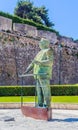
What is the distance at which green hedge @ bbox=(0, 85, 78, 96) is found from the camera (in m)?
19.8

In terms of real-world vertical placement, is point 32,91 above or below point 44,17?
below

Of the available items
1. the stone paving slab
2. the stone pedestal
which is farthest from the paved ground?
the stone paving slab

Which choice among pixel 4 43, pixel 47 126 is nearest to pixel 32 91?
pixel 4 43

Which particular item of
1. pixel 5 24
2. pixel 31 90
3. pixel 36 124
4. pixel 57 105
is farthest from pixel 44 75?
pixel 5 24

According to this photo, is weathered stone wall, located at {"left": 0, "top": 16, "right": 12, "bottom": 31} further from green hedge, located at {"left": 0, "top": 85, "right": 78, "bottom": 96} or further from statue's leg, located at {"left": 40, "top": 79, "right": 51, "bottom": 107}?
statue's leg, located at {"left": 40, "top": 79, "right": 51, "bottom": 107}

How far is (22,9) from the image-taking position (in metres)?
50.1

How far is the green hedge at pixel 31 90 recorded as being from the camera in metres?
19.8

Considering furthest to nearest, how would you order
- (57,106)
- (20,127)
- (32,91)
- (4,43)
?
(4,43) < (32,91) < (57,106) < (20,127)

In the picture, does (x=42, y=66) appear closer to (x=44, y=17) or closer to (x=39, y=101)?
(x=39, y=101)

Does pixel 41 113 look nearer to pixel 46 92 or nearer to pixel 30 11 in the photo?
pixel 46 92

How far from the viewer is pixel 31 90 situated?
801 inches

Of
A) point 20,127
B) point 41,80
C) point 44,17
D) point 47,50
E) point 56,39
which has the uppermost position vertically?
point 44,17

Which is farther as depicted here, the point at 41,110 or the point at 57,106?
the point at 57,106

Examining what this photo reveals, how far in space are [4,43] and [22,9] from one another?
1016 inches
